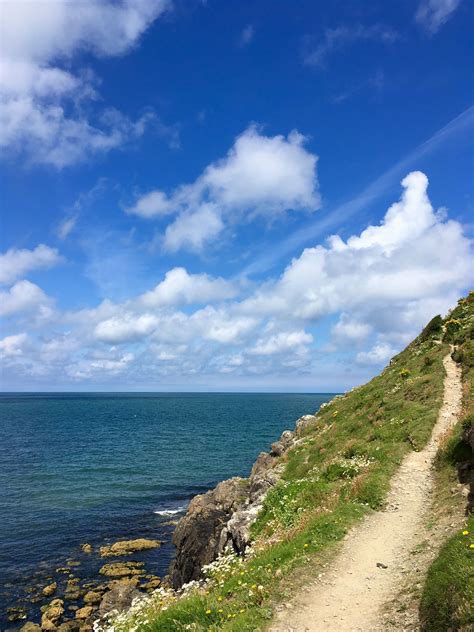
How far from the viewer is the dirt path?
12.2m

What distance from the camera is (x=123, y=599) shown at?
33188 mm

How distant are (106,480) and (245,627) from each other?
6679 centimetres

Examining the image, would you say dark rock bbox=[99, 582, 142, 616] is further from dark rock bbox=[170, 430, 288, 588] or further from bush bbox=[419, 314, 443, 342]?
bush bbox=[419, 314, 443, 342]

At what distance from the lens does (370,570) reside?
14.8m

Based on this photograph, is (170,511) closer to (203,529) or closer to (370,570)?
(203,529)

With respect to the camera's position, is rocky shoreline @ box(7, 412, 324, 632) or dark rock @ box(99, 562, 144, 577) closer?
rocky shoreline @ box(7, 412, 324, 632)

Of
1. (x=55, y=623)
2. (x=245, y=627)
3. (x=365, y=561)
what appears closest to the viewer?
(x=245, y=627)

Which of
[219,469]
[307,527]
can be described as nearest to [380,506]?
[307,527]

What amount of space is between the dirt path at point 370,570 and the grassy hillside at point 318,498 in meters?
0.60

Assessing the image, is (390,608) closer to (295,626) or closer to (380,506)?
(295,626)

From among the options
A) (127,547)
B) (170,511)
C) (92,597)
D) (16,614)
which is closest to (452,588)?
(92,597)

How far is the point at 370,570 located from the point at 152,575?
3180cm

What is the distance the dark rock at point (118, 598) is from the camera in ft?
106

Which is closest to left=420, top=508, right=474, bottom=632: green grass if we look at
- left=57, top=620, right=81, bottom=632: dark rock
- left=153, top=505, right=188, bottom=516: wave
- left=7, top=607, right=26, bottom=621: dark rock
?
left=57, top=620, right=81, bottom=632: dark rock
